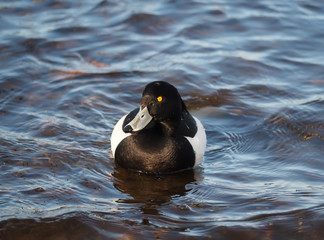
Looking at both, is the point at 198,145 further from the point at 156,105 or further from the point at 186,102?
the point at 186,102

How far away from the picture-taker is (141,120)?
20.3ft

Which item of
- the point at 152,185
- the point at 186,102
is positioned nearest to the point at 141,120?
the point at 152,185

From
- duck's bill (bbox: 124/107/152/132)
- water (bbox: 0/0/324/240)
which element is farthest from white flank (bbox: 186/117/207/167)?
duck's bill (bbox: 124/107/152/132)

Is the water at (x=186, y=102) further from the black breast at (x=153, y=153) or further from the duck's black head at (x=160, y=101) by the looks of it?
the duck's black head at (x=160, y=101)

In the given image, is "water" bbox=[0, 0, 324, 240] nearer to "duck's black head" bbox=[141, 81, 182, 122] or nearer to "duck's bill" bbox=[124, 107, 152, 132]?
"duck's bill" bbox=[124, 107, 152, 132]

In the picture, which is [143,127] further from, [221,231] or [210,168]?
[221,231]

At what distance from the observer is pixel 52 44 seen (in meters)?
10.1

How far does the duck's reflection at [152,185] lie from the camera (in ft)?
19.1

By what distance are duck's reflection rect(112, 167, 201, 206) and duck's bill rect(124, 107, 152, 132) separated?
21.8 inches

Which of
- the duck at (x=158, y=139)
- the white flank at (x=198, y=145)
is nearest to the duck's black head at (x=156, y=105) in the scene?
the duck at (x=158, y=139)

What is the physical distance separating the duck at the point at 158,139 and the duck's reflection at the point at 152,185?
0.25 feet

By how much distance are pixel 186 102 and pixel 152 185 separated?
238 centimetres

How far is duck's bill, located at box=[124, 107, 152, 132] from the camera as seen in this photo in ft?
20.2

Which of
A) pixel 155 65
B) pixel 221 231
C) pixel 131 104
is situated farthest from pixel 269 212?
pixel 155 65
